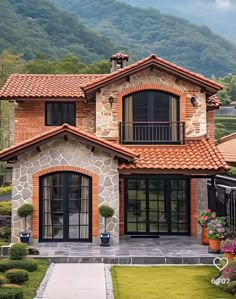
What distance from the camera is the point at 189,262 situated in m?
16.4

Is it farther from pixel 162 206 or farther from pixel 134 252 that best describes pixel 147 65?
pixel 134 252

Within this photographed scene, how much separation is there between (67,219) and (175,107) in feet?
19.7

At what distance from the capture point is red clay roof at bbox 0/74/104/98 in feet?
72.4

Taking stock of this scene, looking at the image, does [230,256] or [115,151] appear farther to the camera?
[115,151]

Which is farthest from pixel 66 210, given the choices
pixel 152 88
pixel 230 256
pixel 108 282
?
pixel 230 256

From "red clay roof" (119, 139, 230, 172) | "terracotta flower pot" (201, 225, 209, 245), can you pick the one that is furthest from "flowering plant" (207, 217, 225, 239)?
"red clay roof" (119, 139, 230, 172)

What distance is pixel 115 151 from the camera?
18656mm

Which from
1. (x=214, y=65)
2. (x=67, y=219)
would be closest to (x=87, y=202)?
(x=67, y=219)

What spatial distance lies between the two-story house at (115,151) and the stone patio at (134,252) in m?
0.84

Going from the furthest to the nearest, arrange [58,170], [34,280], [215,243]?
[58,170] → [215,243] → [34,280]

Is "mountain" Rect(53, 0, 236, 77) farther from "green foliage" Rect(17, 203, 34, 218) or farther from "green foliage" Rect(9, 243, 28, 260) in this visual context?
"green foliage" Rect(9, 243, 28, 260)

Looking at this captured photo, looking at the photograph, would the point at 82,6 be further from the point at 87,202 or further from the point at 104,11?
the point at 87,202

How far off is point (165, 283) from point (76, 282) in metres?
2.24

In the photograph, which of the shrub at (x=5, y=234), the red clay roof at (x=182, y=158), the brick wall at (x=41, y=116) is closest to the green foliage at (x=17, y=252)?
the shrub at (x=5, y=234)
